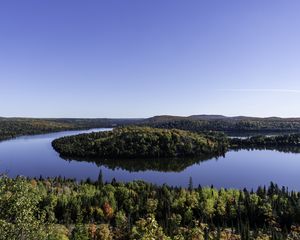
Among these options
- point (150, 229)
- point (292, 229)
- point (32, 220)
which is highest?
point (150, 229)

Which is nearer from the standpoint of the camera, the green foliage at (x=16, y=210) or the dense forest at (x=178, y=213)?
the green foliage at (x=16, y=210)

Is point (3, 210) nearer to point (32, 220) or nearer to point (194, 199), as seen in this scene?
point (32, 220)

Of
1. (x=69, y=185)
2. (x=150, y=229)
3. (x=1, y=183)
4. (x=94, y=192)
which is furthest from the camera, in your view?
(x=69, y=185)

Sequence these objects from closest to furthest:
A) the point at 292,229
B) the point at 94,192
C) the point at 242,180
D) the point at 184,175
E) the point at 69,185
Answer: the point at 292,229 < the point at 94,192 < the point at 69,185 < the point at 242,180 < the point at 184,175

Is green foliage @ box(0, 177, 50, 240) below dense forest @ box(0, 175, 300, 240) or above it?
above

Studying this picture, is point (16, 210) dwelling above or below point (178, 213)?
above

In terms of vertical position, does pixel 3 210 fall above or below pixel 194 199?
above

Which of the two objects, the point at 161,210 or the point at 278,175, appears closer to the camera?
the point at 161,210

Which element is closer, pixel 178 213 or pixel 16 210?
pixel 16 210

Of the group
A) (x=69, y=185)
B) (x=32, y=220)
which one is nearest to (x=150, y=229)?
(x=32, y=220)

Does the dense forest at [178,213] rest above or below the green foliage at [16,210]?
below

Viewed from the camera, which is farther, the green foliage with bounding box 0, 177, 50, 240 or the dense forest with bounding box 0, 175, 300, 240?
the dense forest with bounding box 0, 175, 300, 240
